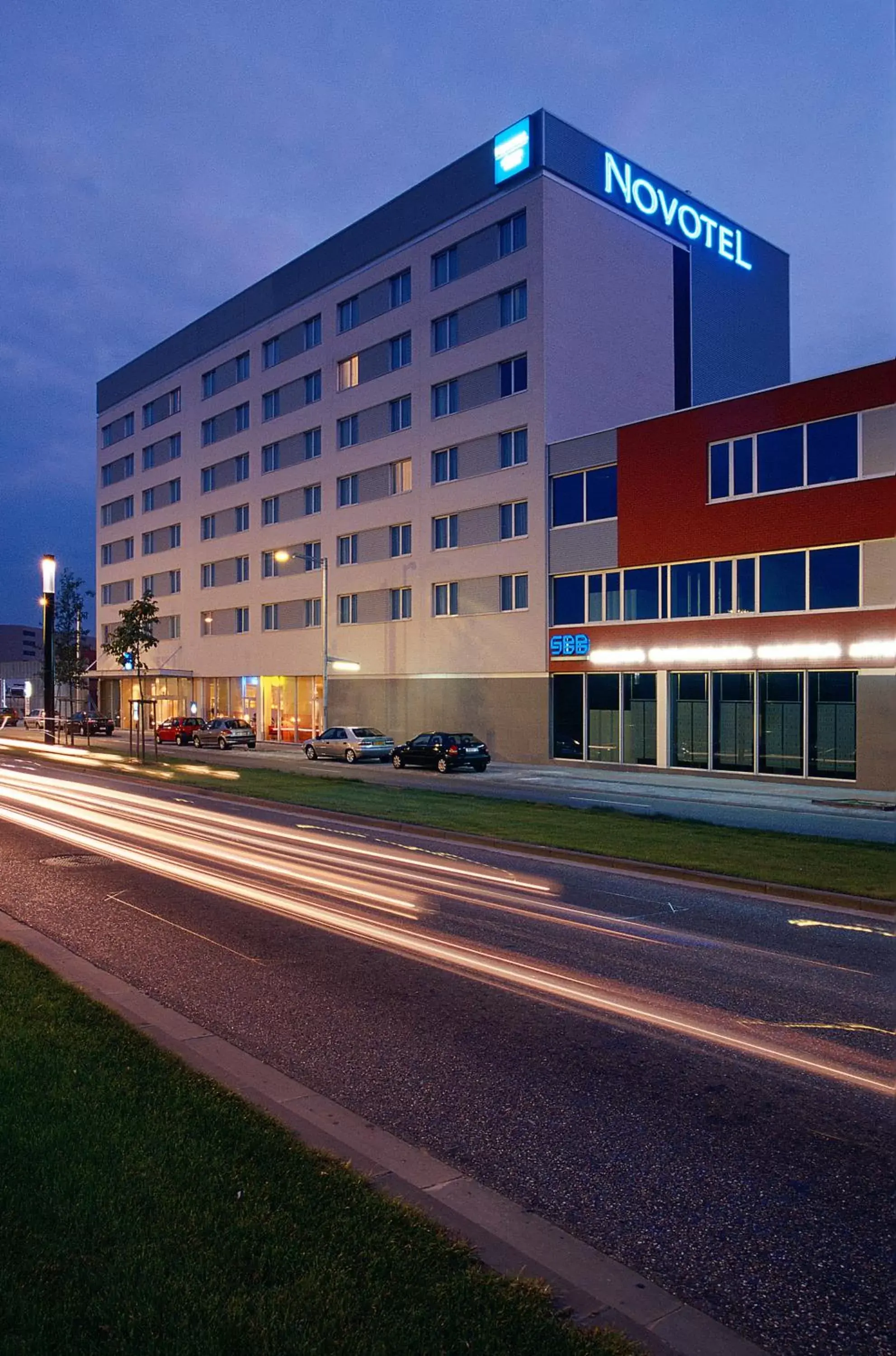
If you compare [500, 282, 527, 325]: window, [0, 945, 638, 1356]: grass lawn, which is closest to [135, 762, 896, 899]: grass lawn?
[0, 945, 638, 1356]: grass lawn

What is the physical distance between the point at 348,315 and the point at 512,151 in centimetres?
1280

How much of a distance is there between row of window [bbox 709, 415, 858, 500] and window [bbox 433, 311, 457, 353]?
49.3 feet

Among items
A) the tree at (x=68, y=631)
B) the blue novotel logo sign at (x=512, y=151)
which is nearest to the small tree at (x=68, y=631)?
the tree at (x=68, y=631)

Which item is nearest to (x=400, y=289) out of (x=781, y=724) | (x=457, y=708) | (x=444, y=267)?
(x=444, y=267)

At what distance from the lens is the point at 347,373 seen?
49062 mm

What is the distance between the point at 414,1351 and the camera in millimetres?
3377

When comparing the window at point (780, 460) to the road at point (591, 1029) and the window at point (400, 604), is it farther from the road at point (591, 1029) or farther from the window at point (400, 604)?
the road at point (591, 1029)

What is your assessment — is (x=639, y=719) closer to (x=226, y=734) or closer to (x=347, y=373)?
(x=226, y=734)

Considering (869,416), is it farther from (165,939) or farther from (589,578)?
(165,939)

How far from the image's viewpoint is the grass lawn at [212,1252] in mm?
3447

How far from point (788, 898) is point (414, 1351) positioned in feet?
33.8

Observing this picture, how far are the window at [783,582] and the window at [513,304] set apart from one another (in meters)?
15.3

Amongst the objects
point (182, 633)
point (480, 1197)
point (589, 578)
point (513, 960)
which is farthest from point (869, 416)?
point (182, 633)

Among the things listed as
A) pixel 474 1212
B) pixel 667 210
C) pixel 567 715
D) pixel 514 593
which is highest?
pixel 667 210
